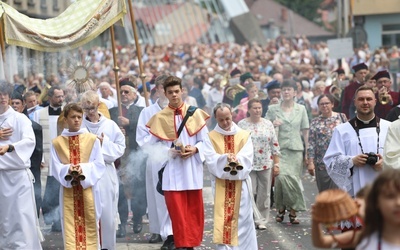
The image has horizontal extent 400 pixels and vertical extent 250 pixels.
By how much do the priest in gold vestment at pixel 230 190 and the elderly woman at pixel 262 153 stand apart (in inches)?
96.8

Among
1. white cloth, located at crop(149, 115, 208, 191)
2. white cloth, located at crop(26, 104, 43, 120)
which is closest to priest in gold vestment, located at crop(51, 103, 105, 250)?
white cloth, located at crop(149, 115, 208, 191)

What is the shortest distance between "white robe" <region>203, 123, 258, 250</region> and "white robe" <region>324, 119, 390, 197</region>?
139 cm

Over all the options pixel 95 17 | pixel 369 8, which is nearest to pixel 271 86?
pixel 95 17

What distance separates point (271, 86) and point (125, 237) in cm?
461

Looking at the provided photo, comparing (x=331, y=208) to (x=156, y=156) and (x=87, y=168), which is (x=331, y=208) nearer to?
(x=87, y=168)

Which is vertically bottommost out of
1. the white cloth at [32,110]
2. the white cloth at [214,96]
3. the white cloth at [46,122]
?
the white cloth at [46,122]

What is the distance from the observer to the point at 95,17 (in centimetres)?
1342

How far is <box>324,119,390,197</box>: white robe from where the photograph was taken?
32.7 feet

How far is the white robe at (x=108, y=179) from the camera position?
459 inches

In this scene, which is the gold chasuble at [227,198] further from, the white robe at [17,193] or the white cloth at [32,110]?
the white cloth at [32,110]

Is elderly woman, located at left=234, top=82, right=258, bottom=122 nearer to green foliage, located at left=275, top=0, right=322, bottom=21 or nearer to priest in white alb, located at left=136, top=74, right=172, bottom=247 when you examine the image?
priest in white alb, located at left=136, top=74, right=172, bottom=247

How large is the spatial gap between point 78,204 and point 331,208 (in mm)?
5706

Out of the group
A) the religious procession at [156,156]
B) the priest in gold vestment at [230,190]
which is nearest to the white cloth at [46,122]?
the religious procession at [156,156]

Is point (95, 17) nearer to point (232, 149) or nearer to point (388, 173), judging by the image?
point (232, 149)
